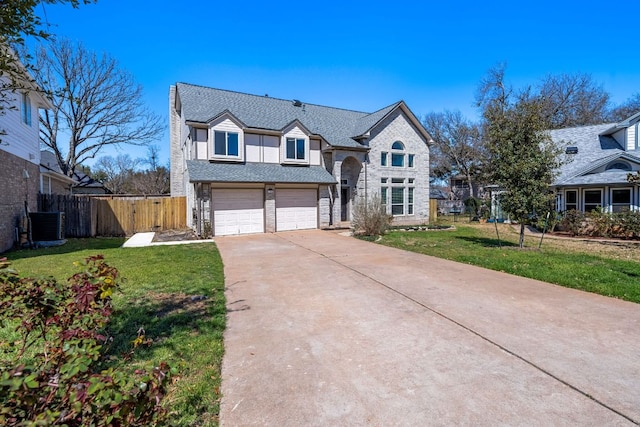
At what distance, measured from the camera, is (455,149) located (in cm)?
3700

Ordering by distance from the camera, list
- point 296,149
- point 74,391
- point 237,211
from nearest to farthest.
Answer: point 74,391, point 237,211, point 296,149

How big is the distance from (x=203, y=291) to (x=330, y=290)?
2520 millimetres

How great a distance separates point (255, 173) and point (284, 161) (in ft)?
7.67

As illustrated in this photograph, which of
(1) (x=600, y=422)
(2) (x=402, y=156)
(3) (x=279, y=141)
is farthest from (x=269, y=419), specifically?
(2) (x=402, y=156)

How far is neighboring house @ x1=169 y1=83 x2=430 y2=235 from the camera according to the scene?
1691cm

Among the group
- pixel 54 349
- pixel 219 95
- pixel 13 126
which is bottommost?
pixel 54 349

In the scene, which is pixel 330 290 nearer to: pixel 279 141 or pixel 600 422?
pixel 600 422

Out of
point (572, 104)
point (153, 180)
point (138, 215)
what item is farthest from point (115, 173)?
point (572, 104)

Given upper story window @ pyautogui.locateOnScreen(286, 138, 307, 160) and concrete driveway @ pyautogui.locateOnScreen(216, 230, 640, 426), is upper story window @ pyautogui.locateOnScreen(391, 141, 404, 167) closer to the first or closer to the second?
upper story window @ pyautogui.locateOnScreen(286, 138, 307, 160)

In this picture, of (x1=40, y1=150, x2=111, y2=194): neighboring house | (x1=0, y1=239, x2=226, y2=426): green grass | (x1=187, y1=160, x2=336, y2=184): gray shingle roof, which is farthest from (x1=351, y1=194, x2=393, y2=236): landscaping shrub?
(x1=40, y1=150, x2=111, y2=194): neighboring house

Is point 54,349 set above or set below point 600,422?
above

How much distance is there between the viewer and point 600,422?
2725 mm

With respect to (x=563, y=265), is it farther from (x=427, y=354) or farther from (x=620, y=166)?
(x=620, y=166)

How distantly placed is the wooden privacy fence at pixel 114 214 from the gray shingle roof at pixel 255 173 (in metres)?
4.31
